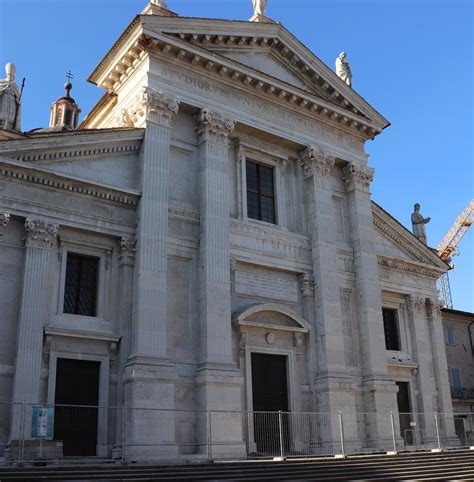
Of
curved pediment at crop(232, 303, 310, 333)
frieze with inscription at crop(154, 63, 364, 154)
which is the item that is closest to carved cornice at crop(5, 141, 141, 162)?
frieze with inscription at crop(154, 63, 364, 154)

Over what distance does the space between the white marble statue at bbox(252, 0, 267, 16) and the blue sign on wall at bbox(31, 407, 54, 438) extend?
17.5 meters

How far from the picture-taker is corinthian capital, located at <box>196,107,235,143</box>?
21297 mm

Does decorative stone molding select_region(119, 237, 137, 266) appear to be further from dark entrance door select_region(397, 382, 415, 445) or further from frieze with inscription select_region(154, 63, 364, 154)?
dark entrance door select_region(397, 382, 415, 445)

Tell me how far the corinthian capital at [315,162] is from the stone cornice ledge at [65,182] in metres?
7.87

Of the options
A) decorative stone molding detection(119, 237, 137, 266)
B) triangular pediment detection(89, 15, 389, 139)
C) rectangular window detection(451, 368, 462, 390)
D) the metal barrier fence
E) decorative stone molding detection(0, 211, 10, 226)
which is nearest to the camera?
the metal barrier fence

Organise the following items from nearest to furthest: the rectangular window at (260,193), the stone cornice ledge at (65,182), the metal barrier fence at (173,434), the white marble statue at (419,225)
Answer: the metal barrier fence at (173,434) → the stone cornice ledge at (65,182) → the rectangular window at (260,193) → the white marble statue at (419,225)

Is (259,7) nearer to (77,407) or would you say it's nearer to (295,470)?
(77,407)

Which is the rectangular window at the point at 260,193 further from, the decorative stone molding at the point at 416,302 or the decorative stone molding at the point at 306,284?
the decorative stone molding at the point at 416,302

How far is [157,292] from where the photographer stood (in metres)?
18.3

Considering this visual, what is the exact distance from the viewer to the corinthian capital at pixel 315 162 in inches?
952

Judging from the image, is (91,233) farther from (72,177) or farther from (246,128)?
(246,128)

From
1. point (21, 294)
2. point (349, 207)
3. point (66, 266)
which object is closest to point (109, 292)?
point (66, 266)

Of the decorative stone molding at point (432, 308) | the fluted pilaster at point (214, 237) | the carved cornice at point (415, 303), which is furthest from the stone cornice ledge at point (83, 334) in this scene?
the decorative stone molding at point (432, 308)

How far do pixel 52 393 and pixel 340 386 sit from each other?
9892mm
